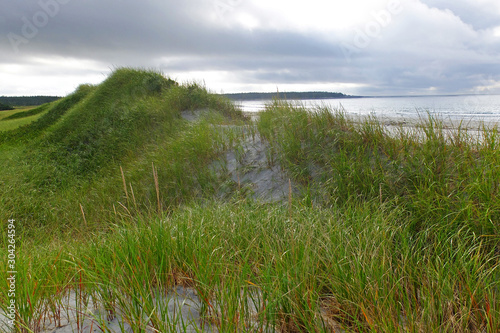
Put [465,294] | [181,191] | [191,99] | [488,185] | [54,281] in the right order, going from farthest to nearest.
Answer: [191,99] → [181,191] → [488,185] → [54,281] → [465,294]

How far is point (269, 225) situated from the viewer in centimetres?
307

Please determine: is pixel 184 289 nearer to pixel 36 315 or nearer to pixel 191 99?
pixel 36 315

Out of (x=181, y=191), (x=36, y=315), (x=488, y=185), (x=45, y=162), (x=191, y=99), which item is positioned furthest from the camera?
(x=191, y=99)

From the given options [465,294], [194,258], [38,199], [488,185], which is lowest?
[38,199]

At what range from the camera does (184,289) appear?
2.27 metres

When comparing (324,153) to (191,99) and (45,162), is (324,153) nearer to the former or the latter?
(191,99)

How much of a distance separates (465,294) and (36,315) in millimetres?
Answer: 2657

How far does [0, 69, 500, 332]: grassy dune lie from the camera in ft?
6.31

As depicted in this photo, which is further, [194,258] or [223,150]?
[223,150]

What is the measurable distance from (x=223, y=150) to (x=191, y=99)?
17.1 ft

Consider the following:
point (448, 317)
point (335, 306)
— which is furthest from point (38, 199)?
point (448, 317)

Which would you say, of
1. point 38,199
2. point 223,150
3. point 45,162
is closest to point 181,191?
point 223,150

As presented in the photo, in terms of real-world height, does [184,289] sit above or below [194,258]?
below

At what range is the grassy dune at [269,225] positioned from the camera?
192 cm
